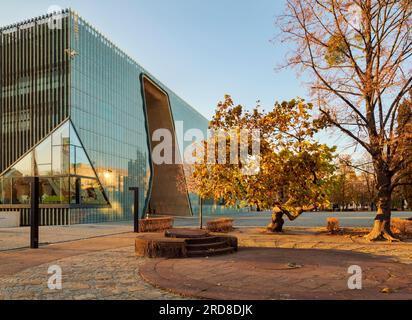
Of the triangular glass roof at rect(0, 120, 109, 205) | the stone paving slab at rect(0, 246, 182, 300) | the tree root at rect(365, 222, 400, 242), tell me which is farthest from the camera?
the triangular glass roof at rect(0, 120, 109, 205)

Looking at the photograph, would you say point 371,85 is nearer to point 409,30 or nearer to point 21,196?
point 409,30

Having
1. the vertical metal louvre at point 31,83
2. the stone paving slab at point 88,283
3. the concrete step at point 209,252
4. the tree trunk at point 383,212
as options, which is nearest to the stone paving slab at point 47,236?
the stone paving slab at point 88,283

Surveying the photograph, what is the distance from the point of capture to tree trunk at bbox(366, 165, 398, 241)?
16.7 metres

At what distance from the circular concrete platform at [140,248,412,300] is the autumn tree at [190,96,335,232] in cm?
502

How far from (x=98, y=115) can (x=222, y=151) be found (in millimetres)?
20795

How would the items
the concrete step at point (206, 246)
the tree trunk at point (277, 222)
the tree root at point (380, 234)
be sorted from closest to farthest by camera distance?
the concrete step at point (206, 246) < the tree root at point (380, 234) < the tree trunk at point (277, 222)

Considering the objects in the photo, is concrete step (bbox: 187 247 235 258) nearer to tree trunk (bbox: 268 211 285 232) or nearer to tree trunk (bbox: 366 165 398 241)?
tree trunk (bbox: 366 165 398 241)

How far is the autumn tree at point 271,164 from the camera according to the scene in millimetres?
16438

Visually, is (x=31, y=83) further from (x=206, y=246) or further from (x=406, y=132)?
(x=406, y=132)

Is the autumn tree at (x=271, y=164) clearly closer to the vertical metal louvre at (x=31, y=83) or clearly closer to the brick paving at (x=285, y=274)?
the brick paving at (x=285, y=274)

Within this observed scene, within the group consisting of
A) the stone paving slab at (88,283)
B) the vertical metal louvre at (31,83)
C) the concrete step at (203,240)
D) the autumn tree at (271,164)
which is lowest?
the stone paving slab at (88,283)

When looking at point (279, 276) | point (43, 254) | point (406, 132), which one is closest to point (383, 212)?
point (406, 132)

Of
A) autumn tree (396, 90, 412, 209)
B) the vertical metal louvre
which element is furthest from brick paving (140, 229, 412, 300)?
the vertical metal louvre

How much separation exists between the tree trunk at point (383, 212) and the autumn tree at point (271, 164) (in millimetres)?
2342
